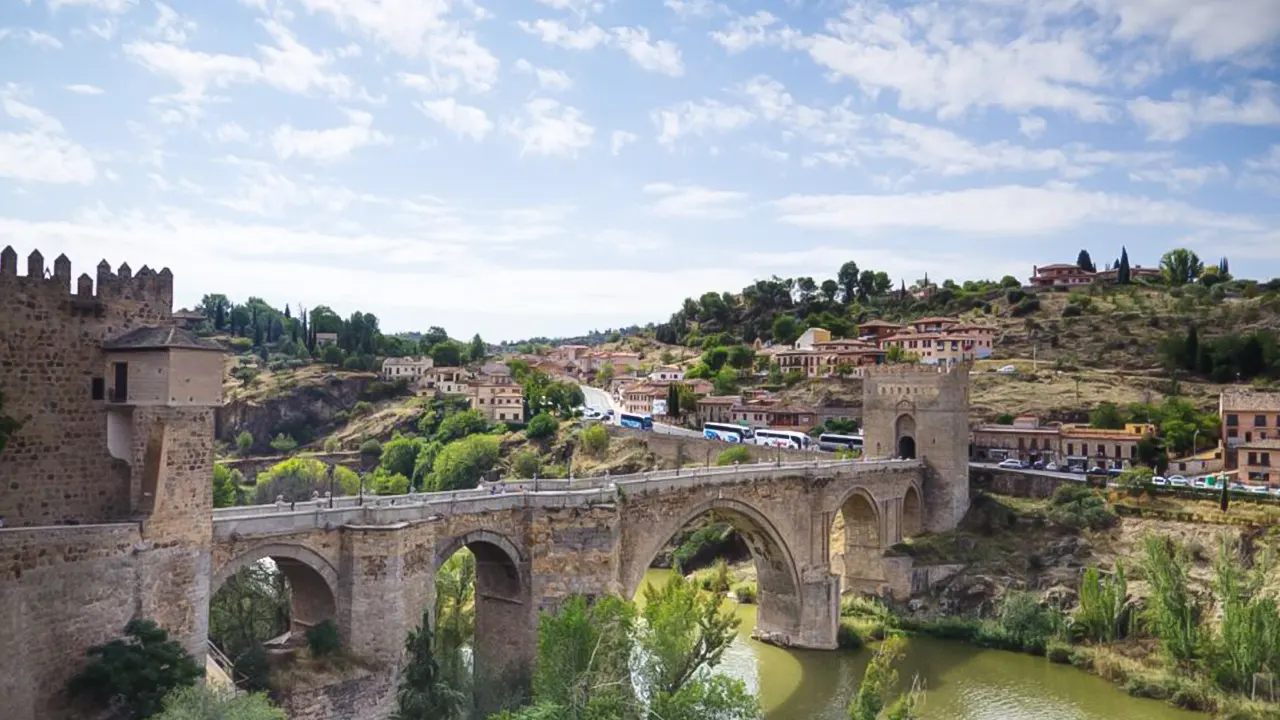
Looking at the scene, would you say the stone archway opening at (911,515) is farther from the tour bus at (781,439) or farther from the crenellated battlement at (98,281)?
the crenellated battlement at (98,281)

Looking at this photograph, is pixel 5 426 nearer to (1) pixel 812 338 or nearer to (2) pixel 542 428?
(2) pixel 542 428

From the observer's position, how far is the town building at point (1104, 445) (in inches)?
1826

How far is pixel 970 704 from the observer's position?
28031 millimetres

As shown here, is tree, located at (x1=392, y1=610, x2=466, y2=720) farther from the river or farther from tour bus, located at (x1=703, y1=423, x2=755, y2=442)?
tour bus, located at (x1=703, y1=423, x2=755, y2=442)

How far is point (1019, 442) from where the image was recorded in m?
49.7

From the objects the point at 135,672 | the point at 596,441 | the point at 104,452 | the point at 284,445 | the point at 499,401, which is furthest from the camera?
the point at 499,401

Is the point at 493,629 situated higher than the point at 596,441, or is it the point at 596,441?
the point at 596,441

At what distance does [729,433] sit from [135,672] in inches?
1917

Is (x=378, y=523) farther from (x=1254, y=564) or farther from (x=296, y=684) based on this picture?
(x=1254, y=564)

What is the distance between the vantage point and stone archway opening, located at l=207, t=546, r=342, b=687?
58.1 ft

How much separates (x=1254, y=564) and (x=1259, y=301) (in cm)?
5033

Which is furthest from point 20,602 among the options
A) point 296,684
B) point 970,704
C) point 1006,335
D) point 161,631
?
point 1006,335

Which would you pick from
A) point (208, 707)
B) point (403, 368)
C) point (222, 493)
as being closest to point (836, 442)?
point (222, 493)

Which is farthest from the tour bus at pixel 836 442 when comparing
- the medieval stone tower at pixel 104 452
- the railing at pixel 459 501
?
the medieval stone tower at pixel 104 452
